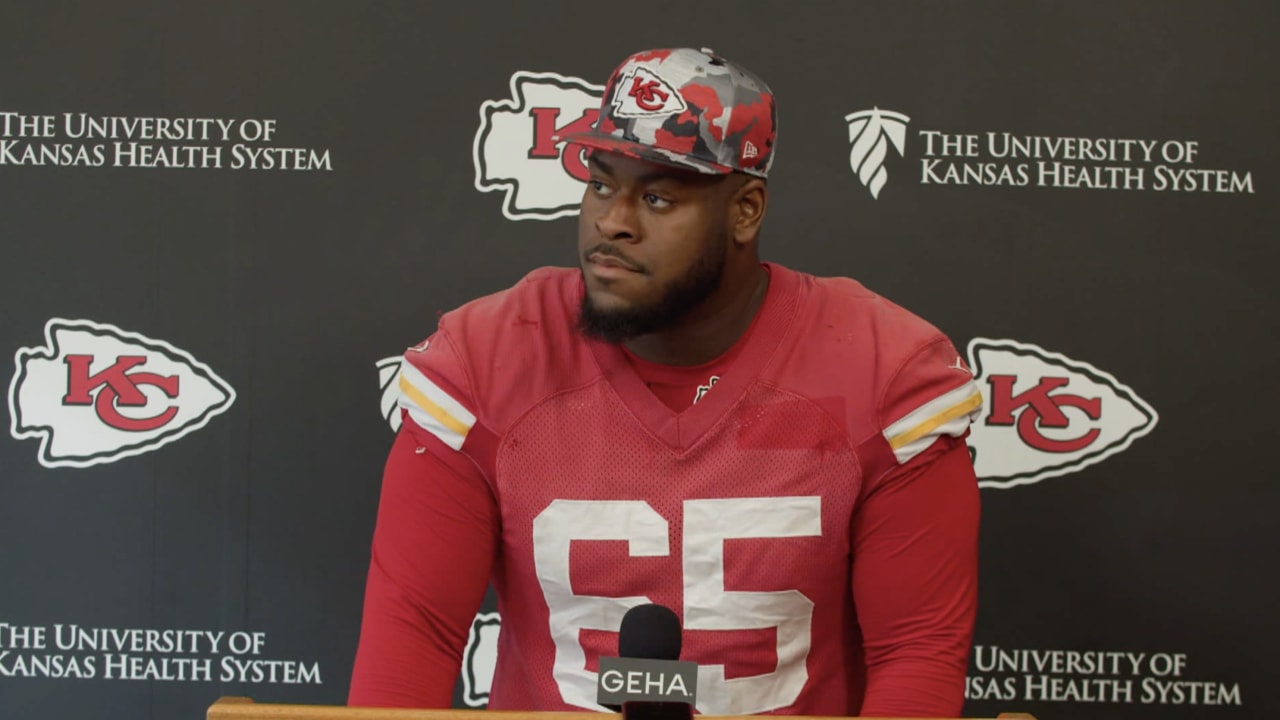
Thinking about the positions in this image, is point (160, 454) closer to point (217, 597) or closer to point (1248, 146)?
point (217, 597)

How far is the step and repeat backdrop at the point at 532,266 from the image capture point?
1923 millimetres

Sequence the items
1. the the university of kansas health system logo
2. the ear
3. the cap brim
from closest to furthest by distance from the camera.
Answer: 1. the cap brim
2. the ear
3. the the university of kansas health system logo

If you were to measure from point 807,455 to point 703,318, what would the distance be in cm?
19

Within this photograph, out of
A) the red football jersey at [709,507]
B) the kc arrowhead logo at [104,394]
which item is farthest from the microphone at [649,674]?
the kc arrowhead logo at [104,394]

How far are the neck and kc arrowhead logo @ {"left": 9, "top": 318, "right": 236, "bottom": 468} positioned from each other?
860mm

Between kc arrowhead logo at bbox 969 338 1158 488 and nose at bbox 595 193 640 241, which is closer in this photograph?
nose at bbox 595 193 640 241

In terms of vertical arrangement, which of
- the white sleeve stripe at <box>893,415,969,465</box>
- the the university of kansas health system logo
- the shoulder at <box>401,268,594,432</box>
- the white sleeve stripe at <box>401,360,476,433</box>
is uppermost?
the the university of kansas health system logo

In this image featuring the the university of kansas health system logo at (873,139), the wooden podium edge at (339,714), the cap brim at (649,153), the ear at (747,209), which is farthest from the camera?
the the university of kansas health system logo at (873,139)

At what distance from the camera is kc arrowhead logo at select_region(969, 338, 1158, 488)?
1939 millimetres

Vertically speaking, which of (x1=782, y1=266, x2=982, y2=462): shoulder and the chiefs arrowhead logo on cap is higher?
the chiefs arrowhead logo on cap

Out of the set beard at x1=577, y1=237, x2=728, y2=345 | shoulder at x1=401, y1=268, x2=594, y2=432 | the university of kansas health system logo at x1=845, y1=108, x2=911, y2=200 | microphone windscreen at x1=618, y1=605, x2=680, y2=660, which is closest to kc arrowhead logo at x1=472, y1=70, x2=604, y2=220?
the university of kansas health system logo at x1=845, y1=108, x2=911, y2=200

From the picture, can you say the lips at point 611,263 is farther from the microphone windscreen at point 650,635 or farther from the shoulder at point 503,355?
the microphone windscreen at point 650,635

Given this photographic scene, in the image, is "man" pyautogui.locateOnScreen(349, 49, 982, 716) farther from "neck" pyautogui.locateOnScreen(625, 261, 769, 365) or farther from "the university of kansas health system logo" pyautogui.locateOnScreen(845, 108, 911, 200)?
"the university of kansas health system logo" pyautogui.locateOnScreen(845, 108, 911, 200)

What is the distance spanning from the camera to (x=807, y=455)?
137 centimetres
